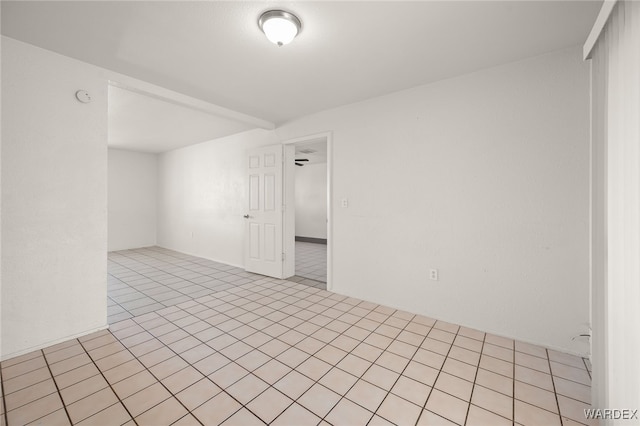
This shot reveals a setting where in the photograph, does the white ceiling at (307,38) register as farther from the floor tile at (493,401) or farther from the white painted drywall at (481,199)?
the floor tile at (493,401)

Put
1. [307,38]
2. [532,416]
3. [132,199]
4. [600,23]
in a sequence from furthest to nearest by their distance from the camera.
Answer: [132,199] < [307,38] < [532,416] < [600,23]

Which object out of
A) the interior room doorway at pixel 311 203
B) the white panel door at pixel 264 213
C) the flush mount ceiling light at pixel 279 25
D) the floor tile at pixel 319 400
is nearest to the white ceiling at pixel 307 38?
the flush mount ceiling light at pixel 279 25

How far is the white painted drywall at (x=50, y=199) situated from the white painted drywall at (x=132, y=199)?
478 cm

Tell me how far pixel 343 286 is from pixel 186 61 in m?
3.08

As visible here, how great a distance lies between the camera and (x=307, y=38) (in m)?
2.05

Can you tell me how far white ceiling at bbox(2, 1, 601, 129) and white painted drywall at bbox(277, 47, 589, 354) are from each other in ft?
1.01

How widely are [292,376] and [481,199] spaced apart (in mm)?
2299

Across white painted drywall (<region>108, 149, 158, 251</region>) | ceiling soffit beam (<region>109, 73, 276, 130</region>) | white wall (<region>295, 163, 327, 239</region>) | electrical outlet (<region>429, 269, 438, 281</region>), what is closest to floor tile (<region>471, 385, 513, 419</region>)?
electrical outlet (<region>429, 269, 438, 281</region>)

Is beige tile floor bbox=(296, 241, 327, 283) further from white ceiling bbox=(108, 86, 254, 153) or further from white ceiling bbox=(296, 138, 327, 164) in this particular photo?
→ white ceiling bbox=(108, 86, 254, 153)

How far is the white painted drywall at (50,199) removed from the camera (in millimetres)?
2072

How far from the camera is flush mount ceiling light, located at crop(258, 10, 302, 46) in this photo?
1760mm

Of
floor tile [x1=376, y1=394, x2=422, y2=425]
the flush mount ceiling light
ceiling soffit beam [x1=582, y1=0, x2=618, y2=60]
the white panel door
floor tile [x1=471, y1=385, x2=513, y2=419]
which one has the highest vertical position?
the flush mount ceiling light

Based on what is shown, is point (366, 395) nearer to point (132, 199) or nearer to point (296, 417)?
point (296, 417)

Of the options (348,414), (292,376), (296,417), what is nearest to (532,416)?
(348,414)
